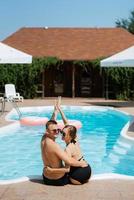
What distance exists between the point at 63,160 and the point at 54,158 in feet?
0.63

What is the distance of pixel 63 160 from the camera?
6809 millimetres

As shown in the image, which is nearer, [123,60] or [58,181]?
[58,181]

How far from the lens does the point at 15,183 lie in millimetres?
6945

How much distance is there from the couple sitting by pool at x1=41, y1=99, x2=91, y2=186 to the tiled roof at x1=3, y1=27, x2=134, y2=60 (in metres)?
22.5

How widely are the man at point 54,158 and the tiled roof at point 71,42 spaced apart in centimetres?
2255

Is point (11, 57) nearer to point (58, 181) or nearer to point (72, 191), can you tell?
point (58, 181)

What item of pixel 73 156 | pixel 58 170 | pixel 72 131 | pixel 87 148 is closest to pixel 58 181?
pixel 58 170

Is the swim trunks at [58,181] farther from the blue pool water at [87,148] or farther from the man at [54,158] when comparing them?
the blue pool water at [87,148]

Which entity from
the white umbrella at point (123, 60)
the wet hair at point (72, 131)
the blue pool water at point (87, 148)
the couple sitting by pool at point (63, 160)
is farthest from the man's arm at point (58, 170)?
the white umbrella at point (123, 60)

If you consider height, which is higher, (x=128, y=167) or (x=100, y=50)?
(x=100, y=50)

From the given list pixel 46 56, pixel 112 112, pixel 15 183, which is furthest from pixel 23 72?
pixel 15 183

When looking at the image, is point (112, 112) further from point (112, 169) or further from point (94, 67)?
point (112, 169)

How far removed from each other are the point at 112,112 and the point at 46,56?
9.99 meters

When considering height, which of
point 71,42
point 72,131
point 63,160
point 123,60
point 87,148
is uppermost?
point 71,42
